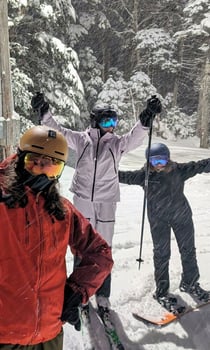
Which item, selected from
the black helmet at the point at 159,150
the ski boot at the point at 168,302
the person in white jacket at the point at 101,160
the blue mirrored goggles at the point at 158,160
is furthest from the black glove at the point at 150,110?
the ski boot at the point at 168,302

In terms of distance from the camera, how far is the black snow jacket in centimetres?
425

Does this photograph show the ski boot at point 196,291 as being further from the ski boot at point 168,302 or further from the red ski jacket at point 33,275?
the red ski jacket at point 33,275

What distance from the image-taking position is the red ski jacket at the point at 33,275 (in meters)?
1.85

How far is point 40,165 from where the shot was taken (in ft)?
6.75

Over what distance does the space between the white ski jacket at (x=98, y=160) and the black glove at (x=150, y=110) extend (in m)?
0.07

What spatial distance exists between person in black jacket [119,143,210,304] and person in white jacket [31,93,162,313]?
1.22 ft

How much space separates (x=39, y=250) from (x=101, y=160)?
2084mm

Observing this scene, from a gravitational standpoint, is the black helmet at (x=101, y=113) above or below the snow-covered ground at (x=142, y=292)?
above

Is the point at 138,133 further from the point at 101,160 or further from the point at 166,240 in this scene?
the point at 166,240

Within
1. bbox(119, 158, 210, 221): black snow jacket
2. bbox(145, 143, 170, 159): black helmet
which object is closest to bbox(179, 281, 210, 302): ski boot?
bbox(119, 158, 210, 221): black snow jacket

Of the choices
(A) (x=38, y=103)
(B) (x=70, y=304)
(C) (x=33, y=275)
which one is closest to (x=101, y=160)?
(A) (x=38, y=103)

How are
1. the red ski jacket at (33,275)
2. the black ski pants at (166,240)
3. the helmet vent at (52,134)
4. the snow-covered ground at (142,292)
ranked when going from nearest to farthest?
1. the red ski jacket at (33,275)
2. the helmet vent at (52,134)
3. the snow-covered ground at (142,292)
4. the black ski pants at (166,240)

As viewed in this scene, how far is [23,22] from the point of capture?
549 inches

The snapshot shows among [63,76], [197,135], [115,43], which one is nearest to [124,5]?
[115,43]
